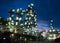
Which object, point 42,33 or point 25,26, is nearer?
point 42,33

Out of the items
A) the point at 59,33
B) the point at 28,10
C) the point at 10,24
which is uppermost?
the point at 28,10

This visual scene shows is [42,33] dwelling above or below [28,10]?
below

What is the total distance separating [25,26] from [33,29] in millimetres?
1470

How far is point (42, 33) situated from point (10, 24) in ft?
17.5

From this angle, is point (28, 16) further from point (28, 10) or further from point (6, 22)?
point (6, 22)

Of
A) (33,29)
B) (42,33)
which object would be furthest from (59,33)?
(33,29)

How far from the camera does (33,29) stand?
23984mm

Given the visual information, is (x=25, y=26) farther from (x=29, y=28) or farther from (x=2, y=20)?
(x=2, y=20)

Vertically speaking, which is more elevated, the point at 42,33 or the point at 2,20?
the point at 2,20

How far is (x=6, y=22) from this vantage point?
83.3ft

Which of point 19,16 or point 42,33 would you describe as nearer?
point 42,33

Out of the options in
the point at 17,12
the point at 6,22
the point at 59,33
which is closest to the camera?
the point at 59,33

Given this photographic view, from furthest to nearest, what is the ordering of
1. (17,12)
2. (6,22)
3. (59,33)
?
1. (6,22)
2. (17,12)
3. (59,33)

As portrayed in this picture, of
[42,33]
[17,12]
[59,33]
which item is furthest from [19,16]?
[59,33]
